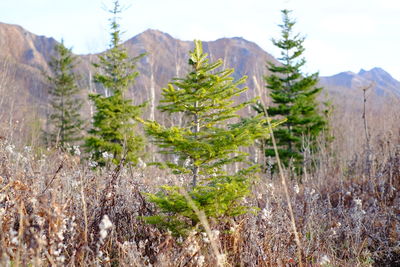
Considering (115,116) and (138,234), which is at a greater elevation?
(115,116)

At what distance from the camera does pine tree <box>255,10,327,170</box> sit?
18.4m

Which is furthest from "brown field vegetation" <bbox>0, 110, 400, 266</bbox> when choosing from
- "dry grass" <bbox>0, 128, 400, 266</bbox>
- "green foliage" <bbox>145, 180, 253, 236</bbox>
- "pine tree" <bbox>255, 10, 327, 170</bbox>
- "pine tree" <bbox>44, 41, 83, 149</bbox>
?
"pine tree" <bbox>44, 41, 83, 149</bbox>

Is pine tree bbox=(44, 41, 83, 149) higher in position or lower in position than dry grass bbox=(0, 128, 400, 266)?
higher

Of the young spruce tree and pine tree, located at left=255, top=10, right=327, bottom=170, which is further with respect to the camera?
pine tree, located at left=255, top=10, right=327, bottom=170

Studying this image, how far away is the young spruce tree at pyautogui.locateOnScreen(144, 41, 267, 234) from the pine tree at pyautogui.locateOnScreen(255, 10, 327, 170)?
14207mm

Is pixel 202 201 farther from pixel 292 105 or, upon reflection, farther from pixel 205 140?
pixel 292 105

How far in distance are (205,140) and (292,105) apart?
51.7 ft

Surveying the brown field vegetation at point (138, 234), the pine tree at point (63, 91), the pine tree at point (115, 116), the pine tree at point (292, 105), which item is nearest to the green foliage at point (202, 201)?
the brown field vegetation at point (138, 234)

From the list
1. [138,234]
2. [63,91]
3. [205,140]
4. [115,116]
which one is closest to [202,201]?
[205,140]

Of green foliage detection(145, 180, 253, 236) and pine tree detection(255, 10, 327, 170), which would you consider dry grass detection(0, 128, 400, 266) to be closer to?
green foliage detection(145, 180, 253, 236)

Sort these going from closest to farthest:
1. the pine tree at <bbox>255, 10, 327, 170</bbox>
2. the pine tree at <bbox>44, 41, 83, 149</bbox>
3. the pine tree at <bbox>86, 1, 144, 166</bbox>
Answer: the pine tree at <bbox>86, 1, 144, 166</bbox>, the pine tree at <bbox>255, 10, 327, 170</bbox>, the pine tree at <bbox>44, 41, 83, 149</bbox>

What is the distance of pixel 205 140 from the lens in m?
3.99

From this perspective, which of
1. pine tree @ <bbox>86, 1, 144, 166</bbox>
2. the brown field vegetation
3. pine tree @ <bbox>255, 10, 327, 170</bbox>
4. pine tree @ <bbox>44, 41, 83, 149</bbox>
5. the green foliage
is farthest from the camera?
pine tree @ <bbox>44, 41, 83, 149</bbox>

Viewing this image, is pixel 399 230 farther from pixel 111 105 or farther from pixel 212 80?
pixel 111 105
